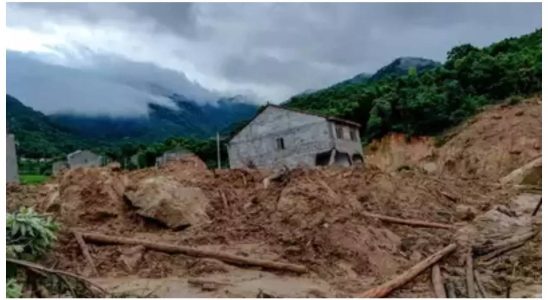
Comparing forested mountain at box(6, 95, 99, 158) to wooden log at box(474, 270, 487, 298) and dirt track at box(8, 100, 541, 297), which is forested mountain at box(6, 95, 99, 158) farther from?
wooden log at box(474, 270, 487, 298)

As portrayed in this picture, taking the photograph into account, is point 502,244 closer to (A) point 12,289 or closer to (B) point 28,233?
(B) point 28,233

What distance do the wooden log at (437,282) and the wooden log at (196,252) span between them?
932mm

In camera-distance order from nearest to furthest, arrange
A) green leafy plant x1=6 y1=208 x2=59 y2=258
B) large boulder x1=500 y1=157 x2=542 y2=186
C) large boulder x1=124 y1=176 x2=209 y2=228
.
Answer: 1. green leafy plant x1=6 y1=208 x2=59 y2=258
2. large boulder x1=124 y1=176 x2=209 y2=228
3. large boulder x1=500 y1=157 x2=542 y2=186

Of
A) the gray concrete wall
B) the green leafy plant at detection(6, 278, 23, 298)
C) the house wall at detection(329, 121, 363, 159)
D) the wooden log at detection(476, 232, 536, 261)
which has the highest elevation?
the house wall at detection(329, 121, 363, 159)

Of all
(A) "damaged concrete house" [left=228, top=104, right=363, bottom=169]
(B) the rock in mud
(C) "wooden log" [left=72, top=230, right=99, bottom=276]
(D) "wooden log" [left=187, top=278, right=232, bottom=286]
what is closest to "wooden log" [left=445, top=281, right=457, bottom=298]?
(D) "wooden log" [left=187, top=278, right=232, bottom=286]

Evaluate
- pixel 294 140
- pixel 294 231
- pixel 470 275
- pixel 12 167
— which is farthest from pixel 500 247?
pixel 294 140

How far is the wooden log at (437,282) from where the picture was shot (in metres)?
5.26

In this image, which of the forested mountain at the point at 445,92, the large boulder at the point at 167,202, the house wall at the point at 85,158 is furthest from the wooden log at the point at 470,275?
the forested mountain at the point at 445,92

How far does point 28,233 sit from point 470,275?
3046 millimetres

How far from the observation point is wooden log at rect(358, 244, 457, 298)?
5.18 metres

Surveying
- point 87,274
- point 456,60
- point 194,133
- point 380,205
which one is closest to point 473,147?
point 456,60

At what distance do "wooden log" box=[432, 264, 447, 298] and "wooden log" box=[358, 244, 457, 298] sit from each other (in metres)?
0.07

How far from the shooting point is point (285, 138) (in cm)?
1845

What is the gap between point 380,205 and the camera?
8.34 m
